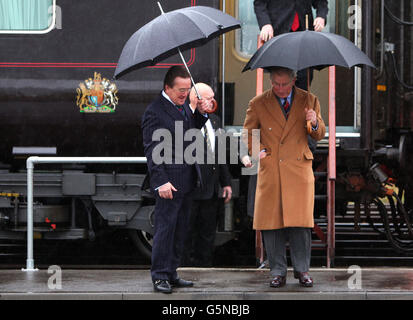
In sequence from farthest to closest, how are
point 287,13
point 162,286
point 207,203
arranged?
point 207,203 → point 287,13 → point 162,286

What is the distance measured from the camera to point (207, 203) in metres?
6.63

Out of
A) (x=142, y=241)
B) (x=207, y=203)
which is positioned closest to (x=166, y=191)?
(x=207, y=203)

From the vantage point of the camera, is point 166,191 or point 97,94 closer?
point 166,191

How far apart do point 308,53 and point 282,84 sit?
0.38m

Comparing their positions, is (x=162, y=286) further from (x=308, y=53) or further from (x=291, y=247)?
(x=308, y=53)

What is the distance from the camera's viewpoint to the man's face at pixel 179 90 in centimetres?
528

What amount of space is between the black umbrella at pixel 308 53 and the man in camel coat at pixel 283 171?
0.63 ft

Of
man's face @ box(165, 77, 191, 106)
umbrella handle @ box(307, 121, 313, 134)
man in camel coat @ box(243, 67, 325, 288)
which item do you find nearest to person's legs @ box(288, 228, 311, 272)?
man in camel coat @ box(243, 67, 325, 288)

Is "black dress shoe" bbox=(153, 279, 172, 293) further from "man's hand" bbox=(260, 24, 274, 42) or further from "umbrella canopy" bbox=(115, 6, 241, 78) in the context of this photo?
"man's hand" bbox=(260, 24, 274, 42)

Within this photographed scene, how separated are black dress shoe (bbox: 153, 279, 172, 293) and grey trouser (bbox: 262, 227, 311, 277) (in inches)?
31.1

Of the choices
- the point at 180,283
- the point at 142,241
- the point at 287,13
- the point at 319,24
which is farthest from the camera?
the point at 142,241

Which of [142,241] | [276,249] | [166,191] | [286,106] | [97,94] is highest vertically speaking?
[97,94]

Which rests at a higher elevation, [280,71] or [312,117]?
[280,71]

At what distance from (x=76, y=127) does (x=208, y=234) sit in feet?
5.82
